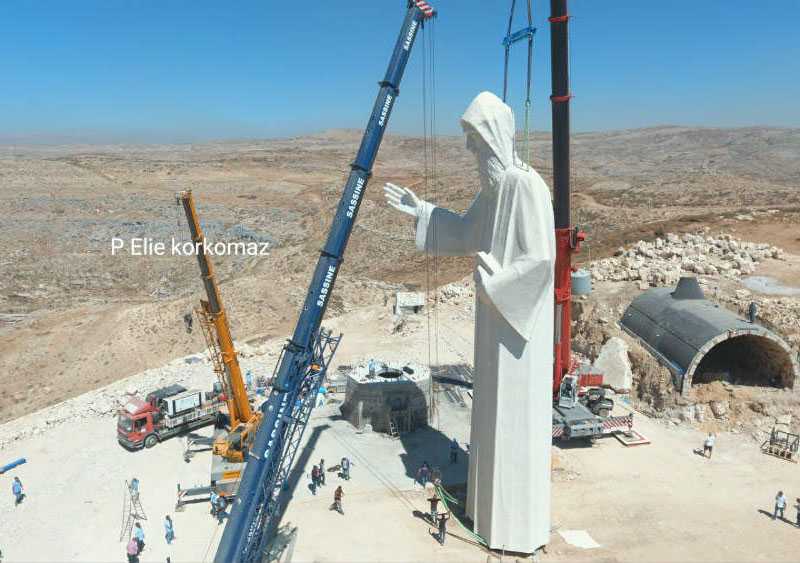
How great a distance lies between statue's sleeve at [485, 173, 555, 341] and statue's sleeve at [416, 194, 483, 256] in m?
2.08

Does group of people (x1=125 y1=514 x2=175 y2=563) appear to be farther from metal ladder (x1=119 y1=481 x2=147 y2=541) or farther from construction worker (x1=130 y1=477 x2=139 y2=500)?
construction worker (x1=130 y1=477 x2=139 y2=500)

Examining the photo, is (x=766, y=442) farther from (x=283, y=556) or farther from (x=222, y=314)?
(x=222, y=314)

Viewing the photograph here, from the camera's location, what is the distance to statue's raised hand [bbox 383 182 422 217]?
16219 millimetres

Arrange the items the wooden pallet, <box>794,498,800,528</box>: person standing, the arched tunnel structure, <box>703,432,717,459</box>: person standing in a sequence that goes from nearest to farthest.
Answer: <box>794,498,800,528</box>: person standing → <box>703,432,717,459</box>: person standing → the wooden pallet → the arched tunnel structure

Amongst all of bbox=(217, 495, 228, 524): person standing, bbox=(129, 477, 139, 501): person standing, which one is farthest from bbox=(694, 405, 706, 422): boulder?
bbox=(129, 477, 139, 501): person standing

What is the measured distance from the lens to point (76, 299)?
48250 millimetres

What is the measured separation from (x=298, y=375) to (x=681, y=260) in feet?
94.6

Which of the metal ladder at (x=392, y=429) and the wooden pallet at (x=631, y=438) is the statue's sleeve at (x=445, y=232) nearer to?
the metal ladder at (x=392, y=429)

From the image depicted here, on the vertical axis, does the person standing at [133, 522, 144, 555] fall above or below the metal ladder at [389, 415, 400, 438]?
below

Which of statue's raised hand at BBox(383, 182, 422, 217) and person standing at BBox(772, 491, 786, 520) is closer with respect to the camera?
statue's raised hand at BBox(383, 182, 422, 217)

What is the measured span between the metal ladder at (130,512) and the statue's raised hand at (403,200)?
12033mm

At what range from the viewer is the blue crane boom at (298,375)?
1383 cm

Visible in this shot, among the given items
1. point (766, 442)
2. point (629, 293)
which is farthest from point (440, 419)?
point (629, 293)

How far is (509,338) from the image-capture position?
13.9 m
